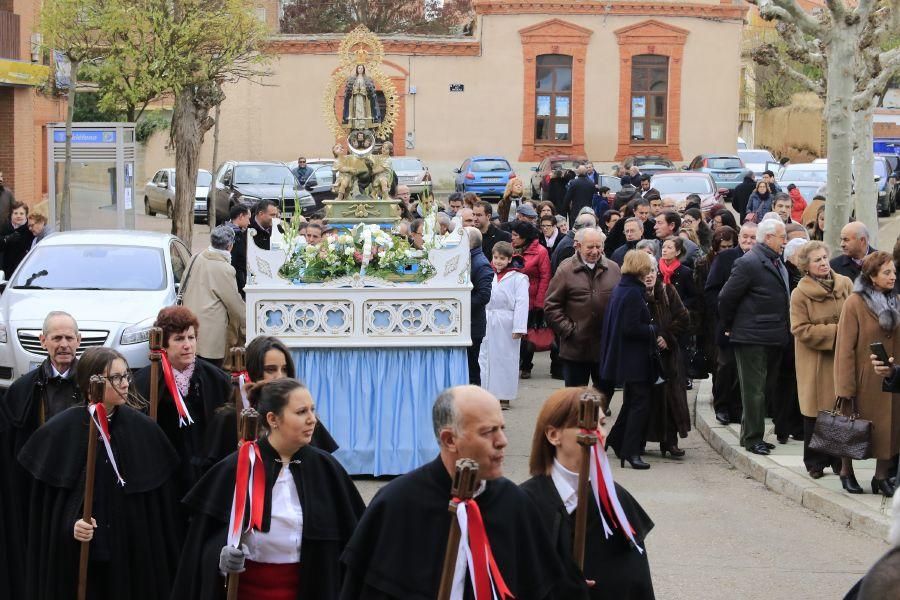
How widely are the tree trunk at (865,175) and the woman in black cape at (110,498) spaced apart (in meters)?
13.5

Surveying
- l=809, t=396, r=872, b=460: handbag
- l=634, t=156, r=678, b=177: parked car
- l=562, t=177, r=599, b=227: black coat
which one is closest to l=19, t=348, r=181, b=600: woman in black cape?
l=809, t=396, r=872, b=460: handbag

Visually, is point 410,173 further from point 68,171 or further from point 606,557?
point 606,557

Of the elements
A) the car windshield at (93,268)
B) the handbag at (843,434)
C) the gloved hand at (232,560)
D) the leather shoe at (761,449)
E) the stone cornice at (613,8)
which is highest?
the stone cornice at (613,8)

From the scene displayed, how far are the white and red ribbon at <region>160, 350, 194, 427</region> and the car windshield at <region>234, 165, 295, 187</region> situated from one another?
87.0 feet

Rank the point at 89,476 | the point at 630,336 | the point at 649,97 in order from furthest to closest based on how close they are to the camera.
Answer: the point at 649,97 → the point at 630,336 → the point at 89,476

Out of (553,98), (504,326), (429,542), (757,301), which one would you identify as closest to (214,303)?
(504,326)

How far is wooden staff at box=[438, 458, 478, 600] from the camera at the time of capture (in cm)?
426

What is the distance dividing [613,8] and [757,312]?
35368mm

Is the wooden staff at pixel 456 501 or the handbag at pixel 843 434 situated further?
the handbag at pixel 843 434

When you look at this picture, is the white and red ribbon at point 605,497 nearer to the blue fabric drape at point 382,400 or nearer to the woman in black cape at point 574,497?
the woman in black cape at point 574,497

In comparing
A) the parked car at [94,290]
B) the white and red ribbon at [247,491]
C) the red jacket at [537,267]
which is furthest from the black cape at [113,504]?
the red jacket at [537,267]

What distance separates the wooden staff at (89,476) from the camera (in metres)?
6.40

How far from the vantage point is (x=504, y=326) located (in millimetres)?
14172

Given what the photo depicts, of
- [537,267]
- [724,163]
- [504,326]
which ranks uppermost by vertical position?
[724,163]
